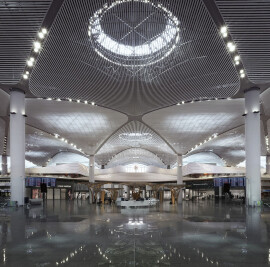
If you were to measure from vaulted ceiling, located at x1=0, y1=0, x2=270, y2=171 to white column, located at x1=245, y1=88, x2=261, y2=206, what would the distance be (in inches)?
60.8

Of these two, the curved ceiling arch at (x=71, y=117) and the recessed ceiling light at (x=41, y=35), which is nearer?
the recessed ceiling light at (x=41, y=35)

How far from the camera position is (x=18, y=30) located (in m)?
20.1

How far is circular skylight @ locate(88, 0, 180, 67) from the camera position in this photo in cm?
1984

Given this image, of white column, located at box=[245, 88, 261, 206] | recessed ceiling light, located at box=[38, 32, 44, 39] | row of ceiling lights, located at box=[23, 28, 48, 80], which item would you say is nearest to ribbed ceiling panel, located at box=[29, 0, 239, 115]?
row of ceiling lights, located at box=[23, 28, 48, 80]

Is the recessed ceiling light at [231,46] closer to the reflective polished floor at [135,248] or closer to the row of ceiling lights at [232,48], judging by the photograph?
the row of ceiling lights at [232,48]

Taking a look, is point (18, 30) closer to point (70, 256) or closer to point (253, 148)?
point (70, 256)

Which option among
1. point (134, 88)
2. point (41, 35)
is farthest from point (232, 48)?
point (41, 35)

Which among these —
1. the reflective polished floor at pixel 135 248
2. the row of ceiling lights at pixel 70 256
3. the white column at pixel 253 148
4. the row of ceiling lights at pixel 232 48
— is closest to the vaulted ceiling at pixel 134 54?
the row of ceiling lights at pixel 232 48

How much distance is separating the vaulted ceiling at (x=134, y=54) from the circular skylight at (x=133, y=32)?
0.06 metres

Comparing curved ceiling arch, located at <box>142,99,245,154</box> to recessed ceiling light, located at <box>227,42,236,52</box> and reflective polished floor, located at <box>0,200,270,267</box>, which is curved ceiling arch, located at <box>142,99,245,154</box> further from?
reflective polished floor, located at <box>0,200,270,267</box>

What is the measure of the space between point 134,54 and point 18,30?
8.64 meters

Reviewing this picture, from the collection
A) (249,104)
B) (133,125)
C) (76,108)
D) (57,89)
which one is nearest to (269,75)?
(249,104)

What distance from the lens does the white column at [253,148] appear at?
27531mm

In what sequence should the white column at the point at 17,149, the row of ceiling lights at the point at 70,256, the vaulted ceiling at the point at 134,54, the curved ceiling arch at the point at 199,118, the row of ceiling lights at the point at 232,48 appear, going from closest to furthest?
the row of ceiling lights at the point at 70,256 < the vaulted ceiling at the point at 134,54 < the row of ceiling lights at the point at 232,48 < the white column at the point at 17,149 < the curved ceiling arch at the point at 199,118
